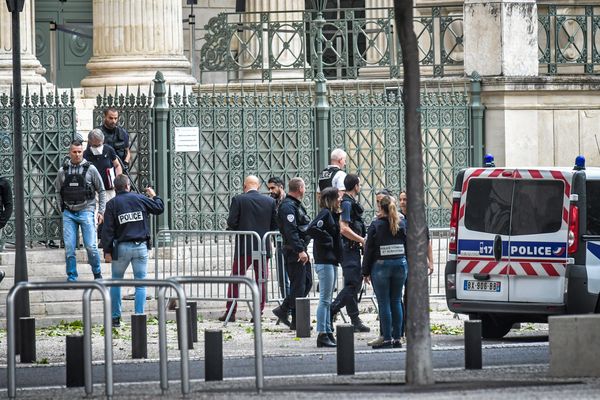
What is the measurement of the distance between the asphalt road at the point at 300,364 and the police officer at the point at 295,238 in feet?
6.77

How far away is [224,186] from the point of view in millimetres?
25953

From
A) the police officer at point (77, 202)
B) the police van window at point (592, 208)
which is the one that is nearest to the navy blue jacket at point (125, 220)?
the police officer at point (77, 202)

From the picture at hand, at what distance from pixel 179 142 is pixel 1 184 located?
197 inches

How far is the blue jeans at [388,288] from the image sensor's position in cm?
1906

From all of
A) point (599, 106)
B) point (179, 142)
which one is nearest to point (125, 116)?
point (179, 142)

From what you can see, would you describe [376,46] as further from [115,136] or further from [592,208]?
[592,208]

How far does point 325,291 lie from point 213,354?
399cm

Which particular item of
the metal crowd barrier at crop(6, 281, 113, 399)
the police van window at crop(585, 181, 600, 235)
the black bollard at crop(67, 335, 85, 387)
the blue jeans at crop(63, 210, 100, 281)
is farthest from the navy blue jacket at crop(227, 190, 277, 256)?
the metal crowd barrier at crop(6, 281, 113, 399)

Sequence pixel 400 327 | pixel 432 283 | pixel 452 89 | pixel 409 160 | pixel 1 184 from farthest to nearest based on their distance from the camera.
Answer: pixel 452 89
pixel 432 283
pixel 1 184
pixel 400 327
pixel 409 160

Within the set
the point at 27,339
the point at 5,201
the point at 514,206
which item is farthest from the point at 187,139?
the point at 27,339

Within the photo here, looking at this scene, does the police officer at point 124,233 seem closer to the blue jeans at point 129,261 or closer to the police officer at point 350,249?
the blue jeans at point 129,261

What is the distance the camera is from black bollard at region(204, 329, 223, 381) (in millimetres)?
15625

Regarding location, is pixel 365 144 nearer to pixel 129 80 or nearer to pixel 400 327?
pixel 129 80

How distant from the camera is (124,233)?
21.3m
